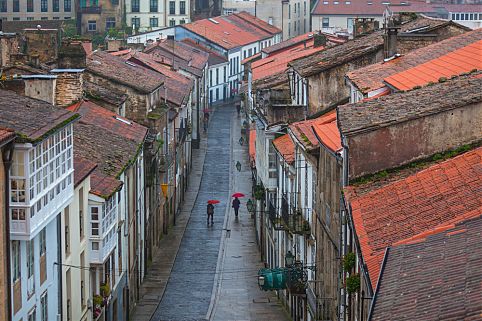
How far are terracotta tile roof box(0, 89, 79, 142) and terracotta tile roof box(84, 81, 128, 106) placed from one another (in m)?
19.9

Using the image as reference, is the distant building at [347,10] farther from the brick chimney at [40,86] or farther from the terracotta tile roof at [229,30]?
the brick chimney at [40,86]

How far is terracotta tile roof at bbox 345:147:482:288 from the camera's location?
80.4 feet

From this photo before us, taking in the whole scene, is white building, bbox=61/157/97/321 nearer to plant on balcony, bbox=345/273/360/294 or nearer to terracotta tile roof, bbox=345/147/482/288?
plant on balcony, bbox=345/273/360/294

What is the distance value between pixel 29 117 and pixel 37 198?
2.40 m

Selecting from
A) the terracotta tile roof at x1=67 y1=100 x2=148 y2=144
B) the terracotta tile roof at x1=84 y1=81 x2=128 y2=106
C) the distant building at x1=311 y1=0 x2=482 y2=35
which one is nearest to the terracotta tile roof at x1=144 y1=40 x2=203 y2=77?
the terracotta tile roof at x1=84 y1=81 x2=128 y2=106

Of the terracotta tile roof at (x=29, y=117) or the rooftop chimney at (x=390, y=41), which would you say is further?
the rooftop chimney at (x=390, y=41)

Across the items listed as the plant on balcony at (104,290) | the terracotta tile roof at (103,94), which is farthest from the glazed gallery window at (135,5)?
the plant on balcony at (104,290)

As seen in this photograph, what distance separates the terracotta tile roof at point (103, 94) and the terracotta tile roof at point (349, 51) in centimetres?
851

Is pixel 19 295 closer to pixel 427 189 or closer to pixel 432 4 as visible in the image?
pixel 427 189

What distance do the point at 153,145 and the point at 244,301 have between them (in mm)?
10889

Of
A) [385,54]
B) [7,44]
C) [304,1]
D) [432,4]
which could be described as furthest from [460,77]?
[304,1]

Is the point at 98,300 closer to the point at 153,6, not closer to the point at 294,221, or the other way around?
the point at 294,221

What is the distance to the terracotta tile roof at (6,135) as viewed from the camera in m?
29.9

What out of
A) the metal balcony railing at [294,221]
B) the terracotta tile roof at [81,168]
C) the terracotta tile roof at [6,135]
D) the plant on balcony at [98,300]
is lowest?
the plant on balcony at [98,300]
